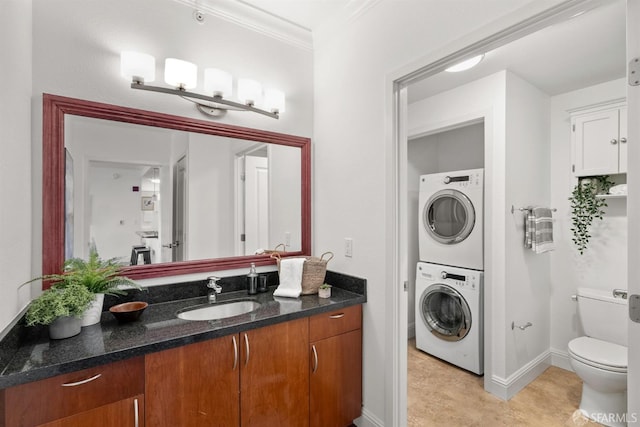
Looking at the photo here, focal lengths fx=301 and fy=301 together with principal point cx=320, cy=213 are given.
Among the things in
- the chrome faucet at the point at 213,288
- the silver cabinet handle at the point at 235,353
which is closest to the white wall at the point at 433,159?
the chrome faucet at the point at 213,288

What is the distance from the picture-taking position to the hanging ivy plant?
96.2 inches

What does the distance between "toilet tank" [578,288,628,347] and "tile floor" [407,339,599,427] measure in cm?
50

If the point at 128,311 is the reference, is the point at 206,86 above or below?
above

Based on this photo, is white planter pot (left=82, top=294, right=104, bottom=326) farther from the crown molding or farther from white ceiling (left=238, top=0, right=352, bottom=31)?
→ white ceiling (left=238, top=0, right=352, bottom=31)

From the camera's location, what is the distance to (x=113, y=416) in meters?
1.13

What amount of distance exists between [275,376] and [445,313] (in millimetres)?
1916

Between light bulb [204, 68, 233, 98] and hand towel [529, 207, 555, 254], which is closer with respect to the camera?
light bulb [204, 68, 233, 98]

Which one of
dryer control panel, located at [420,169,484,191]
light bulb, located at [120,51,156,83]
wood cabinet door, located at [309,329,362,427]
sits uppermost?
light bulb, located at [120,51,156,83]

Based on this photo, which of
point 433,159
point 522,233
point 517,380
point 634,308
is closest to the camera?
point 634,308

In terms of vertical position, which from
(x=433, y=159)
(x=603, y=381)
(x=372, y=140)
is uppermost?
(x=433, y=159)

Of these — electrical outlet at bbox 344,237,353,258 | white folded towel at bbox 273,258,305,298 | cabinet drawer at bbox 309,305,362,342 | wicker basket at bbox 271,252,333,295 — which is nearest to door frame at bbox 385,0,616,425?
cabinet drawer at bbox 309,305,362,342

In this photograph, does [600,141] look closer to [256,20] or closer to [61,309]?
[256,20]

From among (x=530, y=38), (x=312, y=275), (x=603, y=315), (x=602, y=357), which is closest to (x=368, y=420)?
(x=312, y=275)

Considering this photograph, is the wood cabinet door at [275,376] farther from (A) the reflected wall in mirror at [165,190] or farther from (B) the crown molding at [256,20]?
(B) the crown molding at [256,20]
